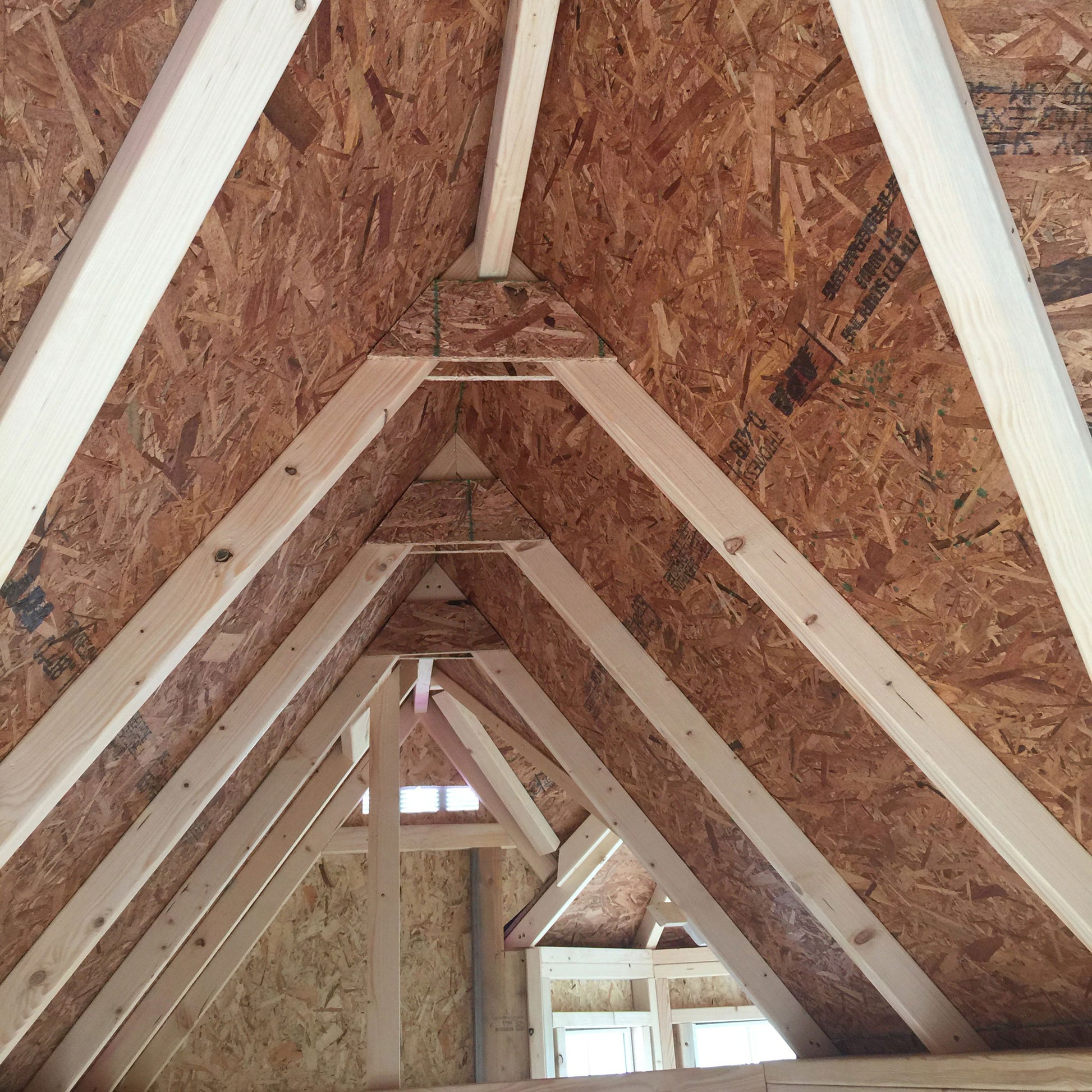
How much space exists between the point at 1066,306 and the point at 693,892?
2.97m

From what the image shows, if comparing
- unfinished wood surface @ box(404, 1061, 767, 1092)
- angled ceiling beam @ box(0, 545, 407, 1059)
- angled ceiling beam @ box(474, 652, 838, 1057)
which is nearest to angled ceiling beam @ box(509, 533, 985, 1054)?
angled ceiling beam @ box(474, 652, 838, 1057)

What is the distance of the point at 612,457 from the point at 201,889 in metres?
2.71

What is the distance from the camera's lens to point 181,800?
328 centimetres

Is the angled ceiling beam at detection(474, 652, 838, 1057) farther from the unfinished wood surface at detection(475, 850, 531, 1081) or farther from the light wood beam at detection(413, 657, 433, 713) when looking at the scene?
the unfinished wood surface at detection(475, 850, 531, 1081)

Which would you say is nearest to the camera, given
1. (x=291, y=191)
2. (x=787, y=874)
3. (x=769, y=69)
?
(x=769, y=69)

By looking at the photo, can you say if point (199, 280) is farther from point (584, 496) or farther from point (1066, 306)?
point (584, 496)

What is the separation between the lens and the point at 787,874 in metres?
3.07

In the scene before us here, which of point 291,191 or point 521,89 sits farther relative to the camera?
point 521,89

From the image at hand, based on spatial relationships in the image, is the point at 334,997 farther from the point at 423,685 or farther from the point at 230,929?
the point at 423,685

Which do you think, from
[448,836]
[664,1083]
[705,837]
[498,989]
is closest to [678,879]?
[705,837]

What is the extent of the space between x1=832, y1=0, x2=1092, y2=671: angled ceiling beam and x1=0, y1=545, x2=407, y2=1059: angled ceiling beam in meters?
2.48

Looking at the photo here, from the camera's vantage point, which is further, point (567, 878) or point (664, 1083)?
point (567, 878)

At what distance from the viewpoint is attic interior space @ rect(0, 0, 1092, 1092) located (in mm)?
1345

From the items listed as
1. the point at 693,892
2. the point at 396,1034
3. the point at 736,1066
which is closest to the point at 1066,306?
the point at 693,892
